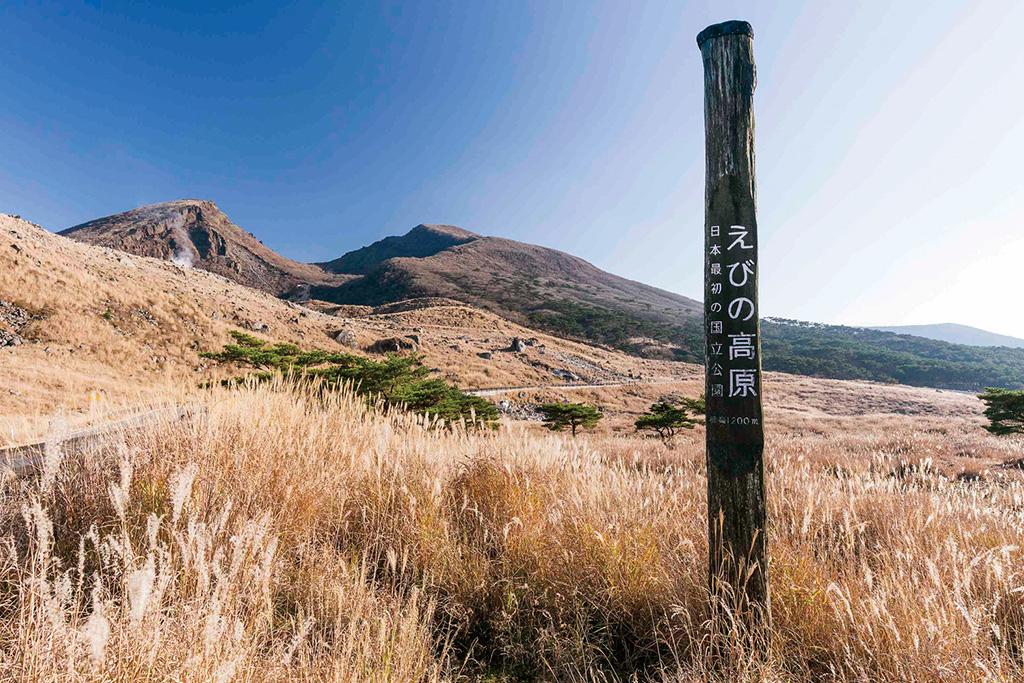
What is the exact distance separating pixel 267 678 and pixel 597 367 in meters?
56.9

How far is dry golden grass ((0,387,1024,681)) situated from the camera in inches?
70.6

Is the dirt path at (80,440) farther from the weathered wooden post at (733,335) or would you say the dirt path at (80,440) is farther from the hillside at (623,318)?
the hillside at (623,318)

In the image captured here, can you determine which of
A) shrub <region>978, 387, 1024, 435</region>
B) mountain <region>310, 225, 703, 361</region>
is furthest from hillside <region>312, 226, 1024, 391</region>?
shrub <region>978, 387, 1024, 435</region>

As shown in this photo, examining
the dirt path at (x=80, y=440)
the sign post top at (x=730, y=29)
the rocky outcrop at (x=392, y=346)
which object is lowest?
the dirt path at (x=80, y=440)

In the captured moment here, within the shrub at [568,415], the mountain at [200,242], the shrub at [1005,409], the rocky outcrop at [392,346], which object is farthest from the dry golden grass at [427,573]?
the mountain at [200,242]

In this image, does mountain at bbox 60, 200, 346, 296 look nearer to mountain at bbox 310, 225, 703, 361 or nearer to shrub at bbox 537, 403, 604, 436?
mountain at bbox 310, 225, 703, 361

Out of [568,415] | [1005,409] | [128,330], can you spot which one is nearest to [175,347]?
[128,330]

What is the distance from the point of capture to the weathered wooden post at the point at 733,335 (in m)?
2.49

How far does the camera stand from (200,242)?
16800 centimetres

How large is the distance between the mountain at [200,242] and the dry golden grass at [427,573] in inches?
6785

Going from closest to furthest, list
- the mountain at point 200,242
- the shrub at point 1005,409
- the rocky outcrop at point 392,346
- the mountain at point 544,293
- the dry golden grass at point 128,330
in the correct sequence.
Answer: the dry golden grass at point 128,330, the shrub at point 1005,409, the rocky outcrop at point 392,346, the mountain at point 544,293, the mountain at point 200,242

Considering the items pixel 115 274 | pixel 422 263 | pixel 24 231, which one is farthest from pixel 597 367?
pixel 422 263

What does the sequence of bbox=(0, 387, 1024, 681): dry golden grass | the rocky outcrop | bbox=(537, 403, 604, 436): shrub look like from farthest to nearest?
1. the rocky outcrop
2. bbox=(537, 403, 604, 436): shrub
3. bbox=(0, 387, 1024, 681): dry golden grass

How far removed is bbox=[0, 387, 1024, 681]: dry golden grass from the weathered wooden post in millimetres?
287
